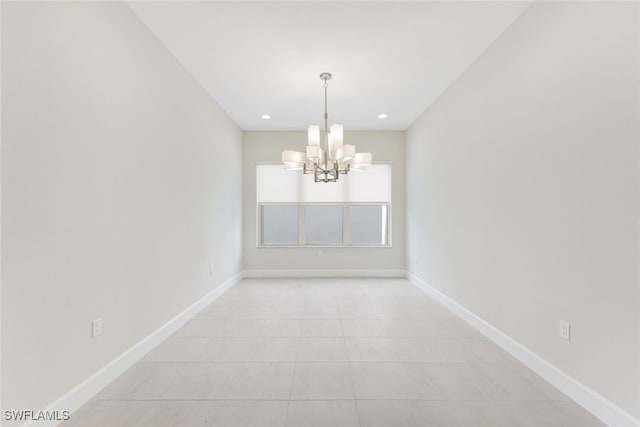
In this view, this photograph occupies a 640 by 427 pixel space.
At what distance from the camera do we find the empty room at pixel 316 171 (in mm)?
1547

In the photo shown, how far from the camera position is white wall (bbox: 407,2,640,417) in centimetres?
157

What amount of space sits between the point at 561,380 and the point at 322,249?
4.03 meters

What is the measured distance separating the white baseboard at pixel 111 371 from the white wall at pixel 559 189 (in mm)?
3081

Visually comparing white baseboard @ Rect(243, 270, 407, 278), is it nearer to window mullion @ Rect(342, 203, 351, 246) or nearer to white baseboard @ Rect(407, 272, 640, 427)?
window mullion @ Rect(342, 203, 351, 246)

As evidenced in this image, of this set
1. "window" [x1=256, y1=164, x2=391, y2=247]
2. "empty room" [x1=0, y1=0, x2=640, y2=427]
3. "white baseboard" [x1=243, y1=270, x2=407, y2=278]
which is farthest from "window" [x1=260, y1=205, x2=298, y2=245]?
"empty room" [x1=0, y1=0, x2=640, y2=427]

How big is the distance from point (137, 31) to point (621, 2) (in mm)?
3258

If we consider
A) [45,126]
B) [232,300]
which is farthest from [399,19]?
[232,300]

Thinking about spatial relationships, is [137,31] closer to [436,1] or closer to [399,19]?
[399,19]

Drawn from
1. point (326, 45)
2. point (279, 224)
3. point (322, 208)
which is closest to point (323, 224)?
point (322, 208)

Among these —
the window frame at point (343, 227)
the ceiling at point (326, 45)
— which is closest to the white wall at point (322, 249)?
the window frame at point (343, 227)

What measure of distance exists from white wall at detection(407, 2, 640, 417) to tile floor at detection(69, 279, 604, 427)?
0.38 m

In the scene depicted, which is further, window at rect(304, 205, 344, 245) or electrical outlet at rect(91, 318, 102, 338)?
window at rect(304, 205, 344, 245)

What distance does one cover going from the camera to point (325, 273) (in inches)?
220

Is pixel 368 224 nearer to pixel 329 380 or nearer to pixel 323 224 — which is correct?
pixel 323 224
